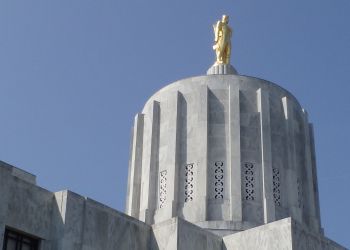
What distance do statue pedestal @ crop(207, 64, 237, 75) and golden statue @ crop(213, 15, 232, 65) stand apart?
0.48 metres

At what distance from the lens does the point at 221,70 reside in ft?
122

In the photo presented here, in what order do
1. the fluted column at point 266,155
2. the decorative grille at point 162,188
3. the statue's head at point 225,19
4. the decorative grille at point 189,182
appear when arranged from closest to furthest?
the fluted column at point 266,155 < the decorative grille at point 189,182 < the decorative grille at point 162,188 < the statue's head at point 225,19

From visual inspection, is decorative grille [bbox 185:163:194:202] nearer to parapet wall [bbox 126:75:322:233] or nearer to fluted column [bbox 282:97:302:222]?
parapet wall [bbox 126:75:322:233]

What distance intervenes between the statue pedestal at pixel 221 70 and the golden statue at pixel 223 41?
48 centimetres

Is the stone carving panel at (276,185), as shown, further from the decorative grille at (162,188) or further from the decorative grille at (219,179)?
the decorative grille at (162,188)

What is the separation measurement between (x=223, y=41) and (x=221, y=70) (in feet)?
6.29

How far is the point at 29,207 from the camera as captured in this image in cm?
2366

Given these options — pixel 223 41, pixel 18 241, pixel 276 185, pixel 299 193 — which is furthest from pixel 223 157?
pixel 18 241

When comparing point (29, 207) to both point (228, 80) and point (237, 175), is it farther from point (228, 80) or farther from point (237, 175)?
point (228, 80)

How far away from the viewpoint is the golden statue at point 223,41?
3803 centimetres

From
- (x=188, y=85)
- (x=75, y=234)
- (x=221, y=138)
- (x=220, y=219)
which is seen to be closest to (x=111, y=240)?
(x=75, y=234)

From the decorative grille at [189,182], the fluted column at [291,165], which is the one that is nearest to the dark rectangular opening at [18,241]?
the decorative grille at [189,182]

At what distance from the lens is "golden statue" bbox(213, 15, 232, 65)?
38.0 m

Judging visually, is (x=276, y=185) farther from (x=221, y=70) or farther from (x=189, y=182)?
(x=221, y=70)
